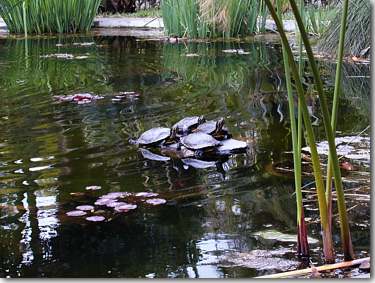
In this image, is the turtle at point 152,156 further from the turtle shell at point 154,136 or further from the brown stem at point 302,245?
the brown stem at point 302,245

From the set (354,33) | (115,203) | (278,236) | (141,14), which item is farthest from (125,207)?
(141,14)

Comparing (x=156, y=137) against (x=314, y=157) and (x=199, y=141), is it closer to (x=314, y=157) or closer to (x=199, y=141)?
(x=199, y=141)

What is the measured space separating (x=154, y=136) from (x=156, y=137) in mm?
13

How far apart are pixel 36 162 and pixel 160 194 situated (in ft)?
2.58

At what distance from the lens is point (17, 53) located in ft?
26.9

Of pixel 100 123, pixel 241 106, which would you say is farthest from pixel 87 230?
pixel 241 106

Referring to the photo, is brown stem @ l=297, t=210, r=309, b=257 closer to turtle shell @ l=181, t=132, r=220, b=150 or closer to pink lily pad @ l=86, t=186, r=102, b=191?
pink lily pad @ l=86, t=186, r=102, b=191

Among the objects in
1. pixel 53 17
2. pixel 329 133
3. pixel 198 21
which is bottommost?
pixel 329 133

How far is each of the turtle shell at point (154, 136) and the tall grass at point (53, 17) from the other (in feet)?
21.8

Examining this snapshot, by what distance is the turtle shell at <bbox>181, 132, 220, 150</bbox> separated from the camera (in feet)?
11.7

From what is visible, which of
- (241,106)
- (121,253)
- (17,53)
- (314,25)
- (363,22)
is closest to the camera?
(121,253)

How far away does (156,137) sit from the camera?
3.64 meters

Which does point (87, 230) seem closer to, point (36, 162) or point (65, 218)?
point (65, 218)

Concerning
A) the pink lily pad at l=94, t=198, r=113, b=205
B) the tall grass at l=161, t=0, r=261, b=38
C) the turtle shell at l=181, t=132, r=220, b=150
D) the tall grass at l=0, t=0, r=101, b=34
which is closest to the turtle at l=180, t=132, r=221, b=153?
the turtle shell at l=181, t=132, r=220, b=150
